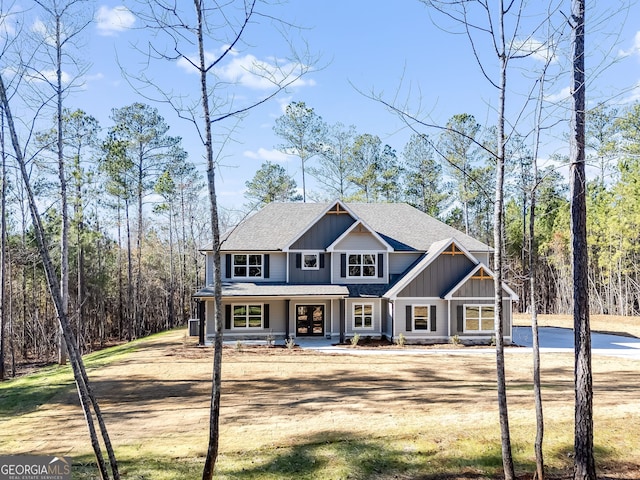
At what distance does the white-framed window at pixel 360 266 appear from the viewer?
22.3 meters

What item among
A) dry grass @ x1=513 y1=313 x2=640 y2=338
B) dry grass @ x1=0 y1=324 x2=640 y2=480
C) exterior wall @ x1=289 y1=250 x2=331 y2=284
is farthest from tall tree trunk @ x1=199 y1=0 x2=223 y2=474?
dry grass @ x1=513 y1=313 x2=640 y2=338

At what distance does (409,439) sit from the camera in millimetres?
7605

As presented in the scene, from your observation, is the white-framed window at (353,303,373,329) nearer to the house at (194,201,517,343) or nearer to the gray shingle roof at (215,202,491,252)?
the house at (194,201,517,343)

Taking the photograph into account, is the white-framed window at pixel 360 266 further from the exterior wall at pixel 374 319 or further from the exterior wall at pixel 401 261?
the exterior wall at pixel 374 319

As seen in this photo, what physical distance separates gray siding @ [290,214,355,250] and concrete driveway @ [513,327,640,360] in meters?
10.2

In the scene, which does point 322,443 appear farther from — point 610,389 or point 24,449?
point 610,389

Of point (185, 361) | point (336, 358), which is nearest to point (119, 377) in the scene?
point (185, 361)

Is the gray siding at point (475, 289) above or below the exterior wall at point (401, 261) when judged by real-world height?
below

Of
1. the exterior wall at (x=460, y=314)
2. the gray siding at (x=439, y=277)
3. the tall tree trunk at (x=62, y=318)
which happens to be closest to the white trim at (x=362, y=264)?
the gray siding at (x=439, y=277)

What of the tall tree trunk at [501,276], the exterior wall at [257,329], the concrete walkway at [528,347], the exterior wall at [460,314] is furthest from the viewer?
the exterior wall at [257,329]

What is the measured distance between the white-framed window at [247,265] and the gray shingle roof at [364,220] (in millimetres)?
525

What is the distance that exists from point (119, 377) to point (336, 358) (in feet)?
25.0

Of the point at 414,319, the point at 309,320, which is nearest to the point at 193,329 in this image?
the point at 309,320

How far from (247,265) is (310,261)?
3.20 m
